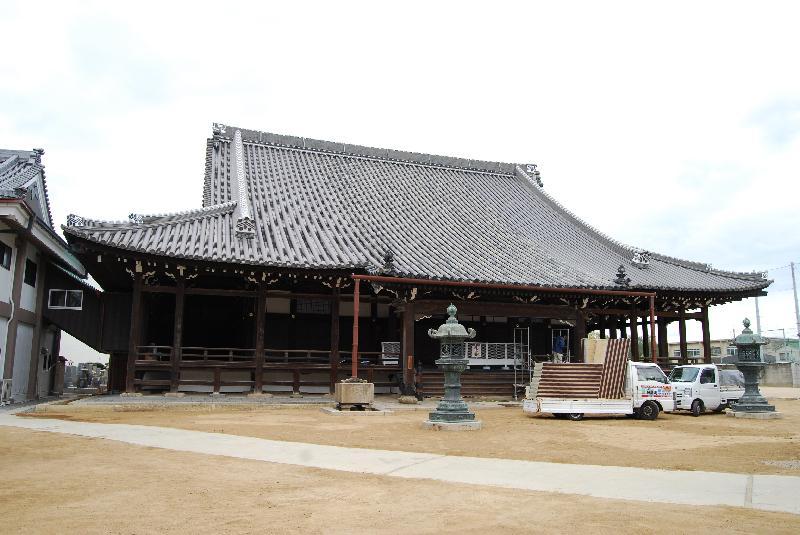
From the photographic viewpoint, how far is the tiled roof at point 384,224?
19.9 m

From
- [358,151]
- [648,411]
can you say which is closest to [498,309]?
[648,411]

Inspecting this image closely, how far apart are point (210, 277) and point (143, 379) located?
13.4ft

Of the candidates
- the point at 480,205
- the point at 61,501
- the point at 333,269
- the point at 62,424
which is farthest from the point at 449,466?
the point at 480,205

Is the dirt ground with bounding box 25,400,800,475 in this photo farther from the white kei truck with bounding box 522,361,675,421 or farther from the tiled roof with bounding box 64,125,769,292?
the tiled roof with bounding box 64,125,769,292

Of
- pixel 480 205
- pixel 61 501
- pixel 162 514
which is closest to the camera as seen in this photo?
pixel 162 514

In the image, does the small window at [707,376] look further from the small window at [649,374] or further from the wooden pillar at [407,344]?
the wooden pillar at [407,344]

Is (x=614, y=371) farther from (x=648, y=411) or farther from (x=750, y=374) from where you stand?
(x=750, y=374)

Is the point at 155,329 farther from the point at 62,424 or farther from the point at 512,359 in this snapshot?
the point at 512,359

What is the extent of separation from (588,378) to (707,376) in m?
4.99

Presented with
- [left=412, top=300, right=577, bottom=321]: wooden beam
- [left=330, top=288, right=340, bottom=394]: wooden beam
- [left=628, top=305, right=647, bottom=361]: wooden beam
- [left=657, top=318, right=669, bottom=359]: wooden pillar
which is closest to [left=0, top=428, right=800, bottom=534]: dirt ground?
[left=330, top=288, right=340, bottom=394]: wooden beam

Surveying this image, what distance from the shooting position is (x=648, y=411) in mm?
17266

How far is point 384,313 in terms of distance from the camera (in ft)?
78.8

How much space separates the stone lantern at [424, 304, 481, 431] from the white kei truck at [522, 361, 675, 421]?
3719 mm

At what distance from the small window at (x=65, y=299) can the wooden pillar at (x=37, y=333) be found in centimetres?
38
